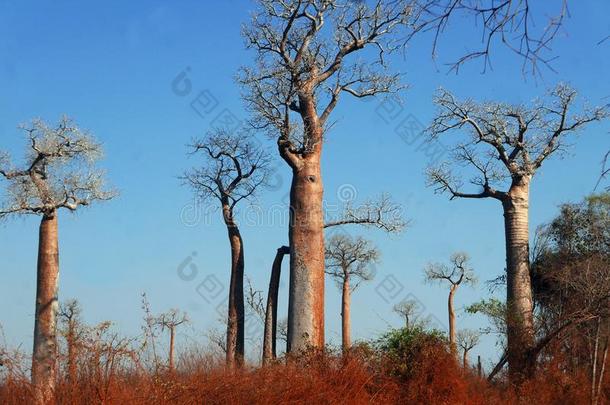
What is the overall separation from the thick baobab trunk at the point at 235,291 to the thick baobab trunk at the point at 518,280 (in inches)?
171

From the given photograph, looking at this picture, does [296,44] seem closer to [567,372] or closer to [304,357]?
[304,357]

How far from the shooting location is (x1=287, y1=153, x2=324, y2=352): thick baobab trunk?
1095 cm

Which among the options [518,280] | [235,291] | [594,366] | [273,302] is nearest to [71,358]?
[273,302]

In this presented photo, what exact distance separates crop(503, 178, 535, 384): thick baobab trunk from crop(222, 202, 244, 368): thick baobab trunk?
434 cm

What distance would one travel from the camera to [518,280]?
13.9 m

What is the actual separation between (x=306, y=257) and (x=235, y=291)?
229cm

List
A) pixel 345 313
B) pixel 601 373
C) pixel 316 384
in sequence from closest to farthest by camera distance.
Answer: pixel 316 384 → pixel 601 373 → pixel 345 313

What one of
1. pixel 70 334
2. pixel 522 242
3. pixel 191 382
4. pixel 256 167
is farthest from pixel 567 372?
pixel 70 334

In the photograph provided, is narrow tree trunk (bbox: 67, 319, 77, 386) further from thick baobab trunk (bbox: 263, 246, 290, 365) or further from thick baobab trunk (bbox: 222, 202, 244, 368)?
thick baobab trunk (bbox: 222, 202, 244, 368)

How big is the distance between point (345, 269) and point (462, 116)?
A: 7.57 metres

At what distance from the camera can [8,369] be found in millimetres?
5348

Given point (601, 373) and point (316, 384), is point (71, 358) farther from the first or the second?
point (601, 373)

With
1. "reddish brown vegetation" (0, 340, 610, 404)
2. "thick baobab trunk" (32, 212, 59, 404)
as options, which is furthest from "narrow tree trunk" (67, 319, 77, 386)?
"thick baobab trunk" (32, 212, 59, 404)

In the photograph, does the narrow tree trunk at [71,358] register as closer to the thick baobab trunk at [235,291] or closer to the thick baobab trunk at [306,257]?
Result: the thick baobab trunk at [306,257]
